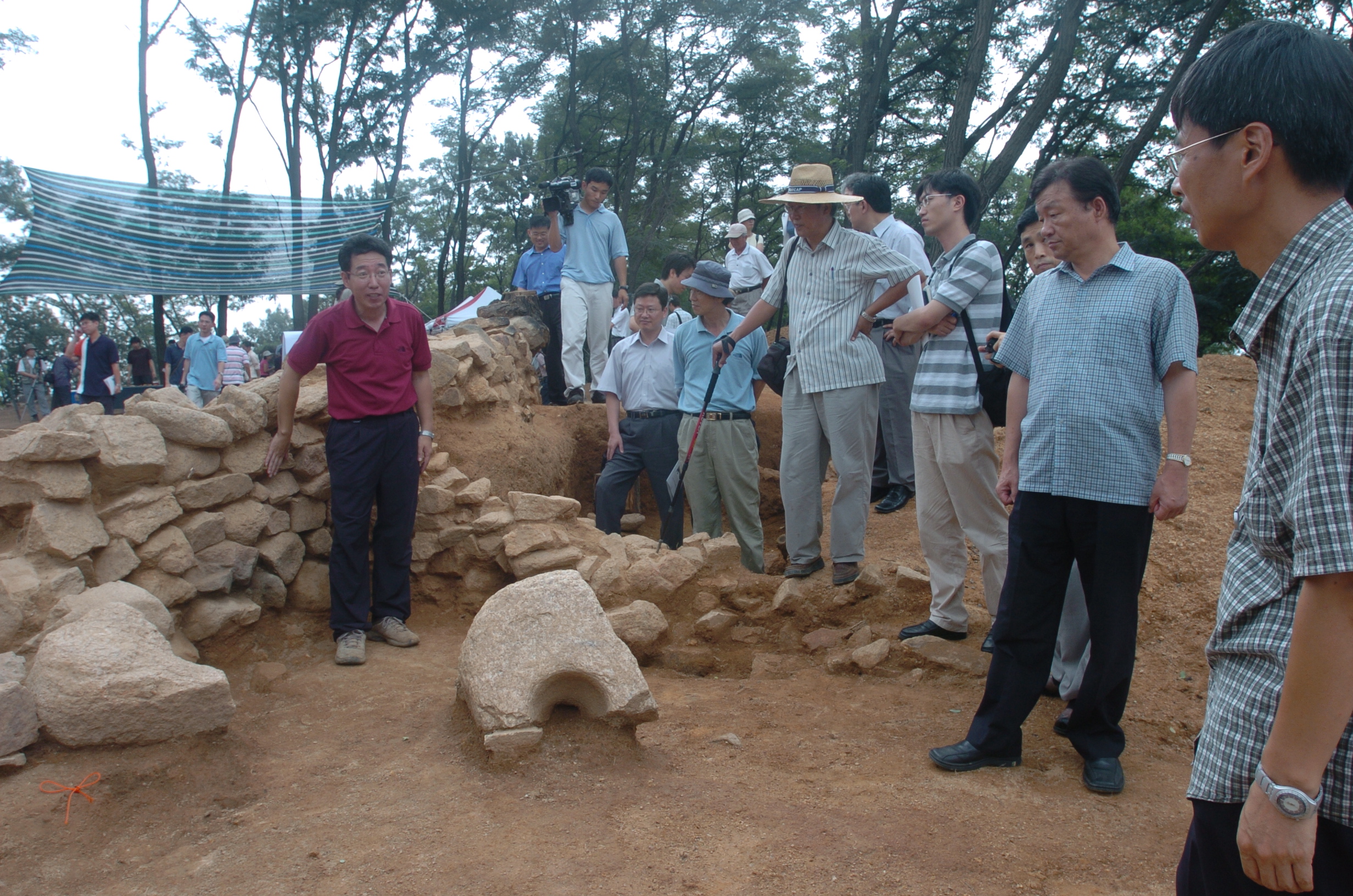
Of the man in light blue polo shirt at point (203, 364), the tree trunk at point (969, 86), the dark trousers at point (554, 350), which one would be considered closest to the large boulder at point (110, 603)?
the dark trousers at point (554, 350)

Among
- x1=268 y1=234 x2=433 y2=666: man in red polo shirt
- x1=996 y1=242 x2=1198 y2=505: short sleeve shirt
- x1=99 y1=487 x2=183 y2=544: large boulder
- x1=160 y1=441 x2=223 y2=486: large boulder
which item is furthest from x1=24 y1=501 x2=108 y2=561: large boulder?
x1=996 y1=242 x2=1198 y2=505: short sleeve shirt

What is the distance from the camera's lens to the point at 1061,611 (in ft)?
9.27

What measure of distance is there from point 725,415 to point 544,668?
2.53 metres

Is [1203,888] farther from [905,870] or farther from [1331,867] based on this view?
[905,870]

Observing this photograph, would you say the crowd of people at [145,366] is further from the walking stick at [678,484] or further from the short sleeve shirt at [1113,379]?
the short sleeve shirt at [1113,379]

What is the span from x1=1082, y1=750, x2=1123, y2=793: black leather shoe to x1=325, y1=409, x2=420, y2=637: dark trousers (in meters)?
3.20

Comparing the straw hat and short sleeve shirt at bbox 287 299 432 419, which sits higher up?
the straw hat

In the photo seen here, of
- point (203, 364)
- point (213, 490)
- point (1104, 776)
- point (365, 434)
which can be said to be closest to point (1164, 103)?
point (1104, 776)

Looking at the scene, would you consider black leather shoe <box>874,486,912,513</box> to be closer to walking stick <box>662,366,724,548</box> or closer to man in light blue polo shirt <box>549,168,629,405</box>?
walking stick <box>662,366,724,548</box>

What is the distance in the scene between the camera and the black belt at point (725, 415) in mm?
5254

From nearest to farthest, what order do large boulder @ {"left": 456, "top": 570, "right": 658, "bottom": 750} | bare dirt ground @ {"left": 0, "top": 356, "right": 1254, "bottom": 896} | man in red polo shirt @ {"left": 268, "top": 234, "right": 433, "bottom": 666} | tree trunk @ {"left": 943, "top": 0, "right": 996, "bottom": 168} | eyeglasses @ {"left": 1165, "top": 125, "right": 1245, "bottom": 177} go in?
eyeglasses @ {"left": 1165, "top": 125, "right": 1245, "bottom": 177}
bare dirt ground @ {"left": 0, "top": 356, "right": 1254, "bottom": 896}
large boulder @ {"left": 456, "top": 570, "right": 658, "bottom": 750}
man in red polo shirt @ {"left": 268, "top": 234, "right": 433, "bottom": 666}
tree trunk @ {"left": 943, "top": 0, "right": 996, "bottom": 168}

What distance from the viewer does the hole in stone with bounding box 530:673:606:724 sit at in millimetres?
3031

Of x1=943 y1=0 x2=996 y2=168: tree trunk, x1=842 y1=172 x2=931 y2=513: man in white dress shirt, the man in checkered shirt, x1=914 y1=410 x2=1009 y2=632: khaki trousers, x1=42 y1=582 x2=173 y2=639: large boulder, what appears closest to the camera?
the man in checkered shirt

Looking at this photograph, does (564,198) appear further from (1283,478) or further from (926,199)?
(1283,478)
